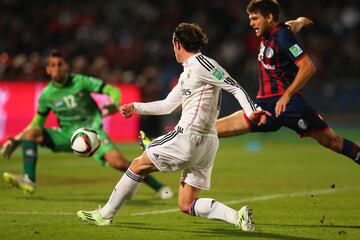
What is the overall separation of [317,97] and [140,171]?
642 inches

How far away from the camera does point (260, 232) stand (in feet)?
28.0

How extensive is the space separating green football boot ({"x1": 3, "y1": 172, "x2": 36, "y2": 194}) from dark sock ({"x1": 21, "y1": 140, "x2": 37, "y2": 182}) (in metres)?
0.13

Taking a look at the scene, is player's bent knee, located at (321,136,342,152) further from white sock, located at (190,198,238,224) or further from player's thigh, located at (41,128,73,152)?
player's thigh, located at (41,128,73,152)

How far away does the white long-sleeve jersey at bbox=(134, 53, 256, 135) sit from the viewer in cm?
813

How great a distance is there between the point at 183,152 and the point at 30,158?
4387 mm

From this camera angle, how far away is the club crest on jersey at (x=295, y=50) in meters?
8.98

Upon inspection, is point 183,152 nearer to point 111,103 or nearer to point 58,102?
point 111,103

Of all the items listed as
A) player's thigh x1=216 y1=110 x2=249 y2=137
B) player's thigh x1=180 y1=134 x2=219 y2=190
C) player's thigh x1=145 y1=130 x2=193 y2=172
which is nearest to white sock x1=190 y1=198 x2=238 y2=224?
player's thigh x1=180 y1=134 x2=219 y2=190

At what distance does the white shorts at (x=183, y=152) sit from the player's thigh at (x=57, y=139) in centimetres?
409

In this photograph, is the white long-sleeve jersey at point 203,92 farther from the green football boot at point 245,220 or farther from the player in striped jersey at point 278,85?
the player in striped jersey at point 278,85

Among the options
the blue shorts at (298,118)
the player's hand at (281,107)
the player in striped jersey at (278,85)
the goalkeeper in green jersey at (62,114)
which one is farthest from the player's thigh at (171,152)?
the goalkeeper in green jersey at (62,114)

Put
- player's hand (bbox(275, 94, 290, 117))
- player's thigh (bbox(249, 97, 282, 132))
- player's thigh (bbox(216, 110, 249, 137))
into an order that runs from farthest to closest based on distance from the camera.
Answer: player's thigh (bbox(216, 110, 249, 137)) < player's thigh (bbox(249, 97, 282, 132)) < player's hand (bbox(275, 94, 290, 117))

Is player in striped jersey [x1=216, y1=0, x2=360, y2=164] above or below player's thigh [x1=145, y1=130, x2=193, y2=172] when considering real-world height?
above

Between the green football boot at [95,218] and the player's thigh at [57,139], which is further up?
the player's thigh at [57,139]
